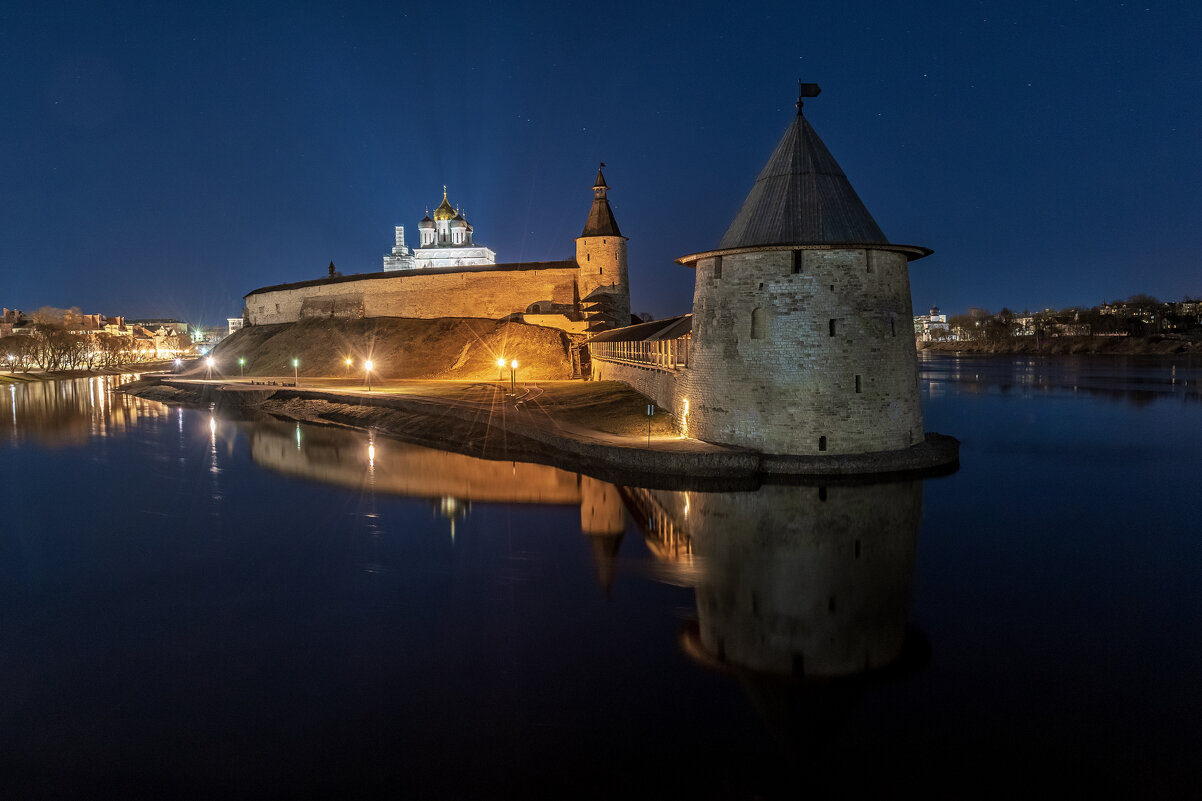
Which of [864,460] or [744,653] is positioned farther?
[864,460]

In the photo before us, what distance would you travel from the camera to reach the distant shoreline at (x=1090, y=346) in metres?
75.1

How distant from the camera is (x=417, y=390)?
2902cm

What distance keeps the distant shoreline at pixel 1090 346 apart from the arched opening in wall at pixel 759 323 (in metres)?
80.5

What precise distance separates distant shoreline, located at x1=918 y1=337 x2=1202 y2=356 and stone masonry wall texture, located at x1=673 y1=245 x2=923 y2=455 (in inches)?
3108

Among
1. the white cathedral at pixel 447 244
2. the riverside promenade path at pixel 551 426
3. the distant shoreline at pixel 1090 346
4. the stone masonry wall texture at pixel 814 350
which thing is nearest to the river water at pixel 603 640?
the riverside promenade path at pixel 551 426

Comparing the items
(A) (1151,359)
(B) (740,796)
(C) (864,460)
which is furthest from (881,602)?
(A) (1151,359)

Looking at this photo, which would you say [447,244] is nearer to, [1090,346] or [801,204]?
[801,204]

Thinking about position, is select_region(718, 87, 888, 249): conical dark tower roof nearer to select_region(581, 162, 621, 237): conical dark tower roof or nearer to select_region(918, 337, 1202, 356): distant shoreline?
select_region(581, 162, 621, 237): conical dark tower roof

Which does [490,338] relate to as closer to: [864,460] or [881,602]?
[864,460]

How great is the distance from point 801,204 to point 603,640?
30.3 feet

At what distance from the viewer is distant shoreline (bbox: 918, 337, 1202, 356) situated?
2958 inches

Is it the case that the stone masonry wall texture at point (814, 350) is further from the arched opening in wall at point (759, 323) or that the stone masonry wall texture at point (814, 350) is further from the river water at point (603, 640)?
the river water at point (603, 640)

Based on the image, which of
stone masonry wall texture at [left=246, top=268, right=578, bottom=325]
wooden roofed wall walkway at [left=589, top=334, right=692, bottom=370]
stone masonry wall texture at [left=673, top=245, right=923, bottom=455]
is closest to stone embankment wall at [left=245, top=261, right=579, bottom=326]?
stone masonry wall texture at [left=246, top=268, right=578, bottom=325]

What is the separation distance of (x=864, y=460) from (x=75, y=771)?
11.6 meters
